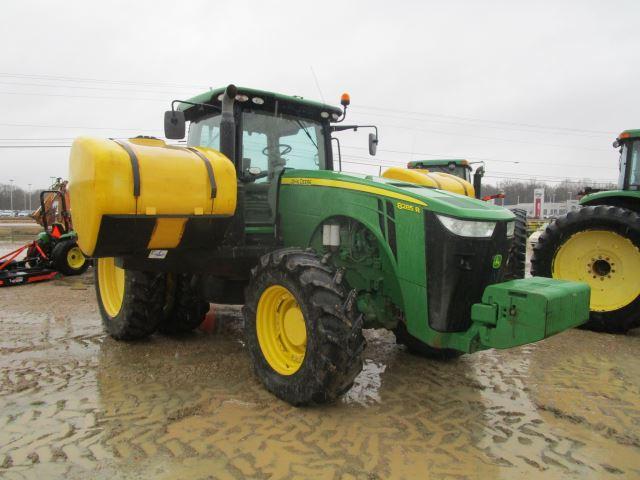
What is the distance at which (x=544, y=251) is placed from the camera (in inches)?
261

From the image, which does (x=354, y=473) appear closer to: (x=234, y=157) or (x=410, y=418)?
(x=410, y=418)

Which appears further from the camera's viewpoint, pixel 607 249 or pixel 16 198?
pixel 16 198

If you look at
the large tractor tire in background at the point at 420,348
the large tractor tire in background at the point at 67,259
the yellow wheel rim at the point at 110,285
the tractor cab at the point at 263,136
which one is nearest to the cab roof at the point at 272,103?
the tractor cab at the point at 263,136

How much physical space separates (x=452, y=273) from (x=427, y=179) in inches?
122

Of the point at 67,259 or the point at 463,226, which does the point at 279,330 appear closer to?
the point at 463,226

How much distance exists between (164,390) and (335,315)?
1.63 metres

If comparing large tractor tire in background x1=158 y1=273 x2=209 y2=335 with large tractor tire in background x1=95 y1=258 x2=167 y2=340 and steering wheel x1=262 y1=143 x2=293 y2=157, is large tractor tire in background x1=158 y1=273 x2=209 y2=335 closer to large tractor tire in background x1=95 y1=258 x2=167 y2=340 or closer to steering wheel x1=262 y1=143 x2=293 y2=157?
large tractor tire in background x1=95 y1=258 x2=167 y2=340

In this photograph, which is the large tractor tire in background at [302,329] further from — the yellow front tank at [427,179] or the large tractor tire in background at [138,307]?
the yellow front tank at [427,179]

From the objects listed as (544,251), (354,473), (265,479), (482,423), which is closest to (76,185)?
(265,479)

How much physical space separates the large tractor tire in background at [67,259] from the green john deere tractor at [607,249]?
28.1ft

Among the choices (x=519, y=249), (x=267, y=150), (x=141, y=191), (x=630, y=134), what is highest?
(x=630, y=134)

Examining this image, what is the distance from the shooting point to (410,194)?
3.56 metres

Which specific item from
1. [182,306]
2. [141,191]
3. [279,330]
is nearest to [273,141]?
[141,191]

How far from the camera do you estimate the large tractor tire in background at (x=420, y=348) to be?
15.6ft
